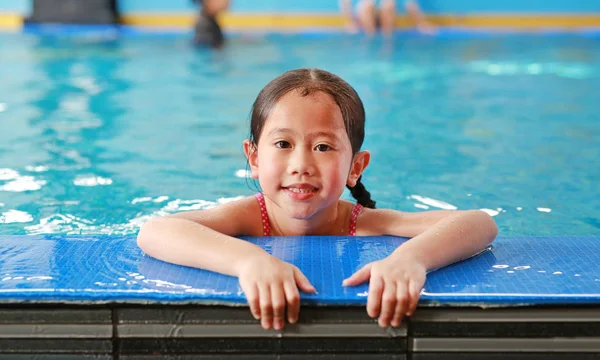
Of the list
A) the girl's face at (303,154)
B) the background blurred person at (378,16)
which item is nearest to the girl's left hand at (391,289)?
the girl's face at (303,154)

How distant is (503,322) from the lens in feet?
5.58

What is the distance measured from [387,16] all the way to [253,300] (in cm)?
1070

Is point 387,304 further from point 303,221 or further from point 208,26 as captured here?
point 208,26

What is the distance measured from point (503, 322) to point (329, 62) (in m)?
6.58

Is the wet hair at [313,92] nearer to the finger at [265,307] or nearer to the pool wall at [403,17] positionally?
the finger at [265,307]

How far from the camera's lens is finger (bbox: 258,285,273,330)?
64.7 inches

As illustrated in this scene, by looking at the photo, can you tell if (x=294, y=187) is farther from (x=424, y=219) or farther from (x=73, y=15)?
(x=73, y=15)

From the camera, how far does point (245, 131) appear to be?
16.0ft

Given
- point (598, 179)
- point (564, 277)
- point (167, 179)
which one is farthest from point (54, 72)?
point (564, 277)

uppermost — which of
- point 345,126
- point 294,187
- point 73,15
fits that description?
point 345,126

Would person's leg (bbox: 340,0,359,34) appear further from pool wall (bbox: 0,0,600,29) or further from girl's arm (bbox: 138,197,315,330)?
girl's arm (bbox: 138,197,315,330)

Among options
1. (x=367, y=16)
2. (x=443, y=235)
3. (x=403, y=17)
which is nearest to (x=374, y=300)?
(x=443, y=235)

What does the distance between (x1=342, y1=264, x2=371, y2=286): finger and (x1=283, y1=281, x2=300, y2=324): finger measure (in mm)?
135

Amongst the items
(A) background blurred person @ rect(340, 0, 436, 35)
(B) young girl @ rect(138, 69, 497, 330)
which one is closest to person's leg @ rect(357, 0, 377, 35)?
(A) background blurred person @ rect(340, 0, 436, 35)
